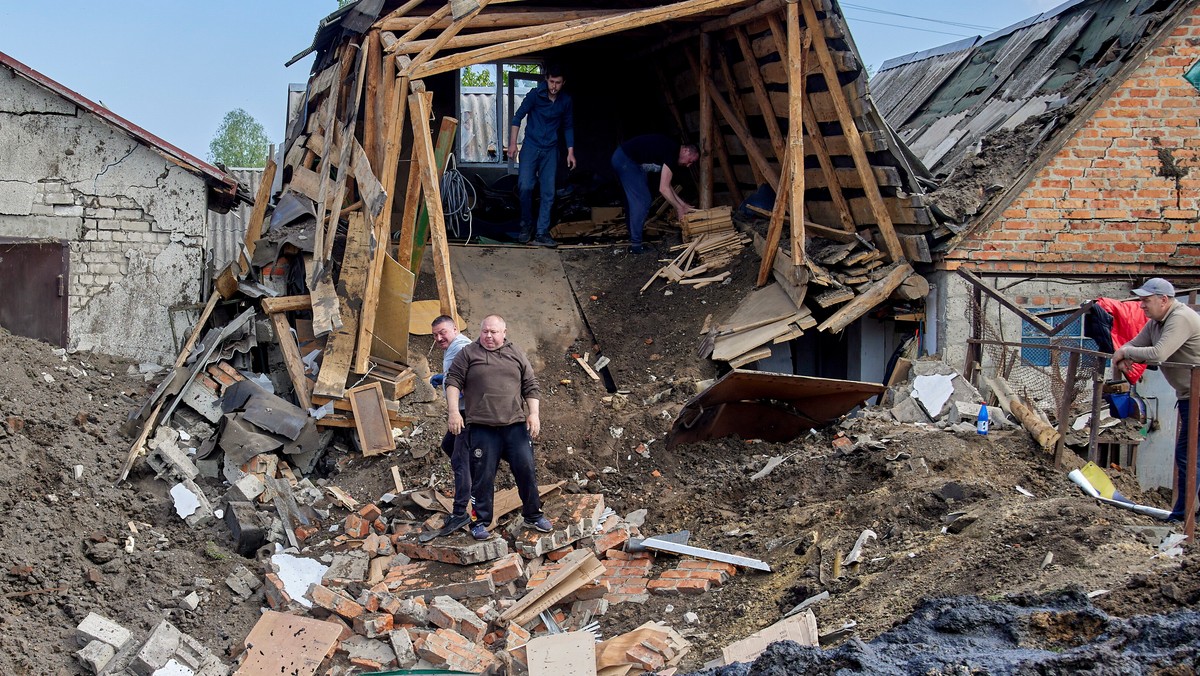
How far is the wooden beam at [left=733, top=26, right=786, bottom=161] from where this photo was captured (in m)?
12.2

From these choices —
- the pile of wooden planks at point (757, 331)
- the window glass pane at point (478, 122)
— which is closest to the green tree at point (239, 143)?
the window glass pane at point (478, 122)

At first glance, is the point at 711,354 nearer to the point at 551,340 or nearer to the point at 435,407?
the point at 551,340

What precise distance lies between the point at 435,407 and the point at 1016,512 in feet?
17.8

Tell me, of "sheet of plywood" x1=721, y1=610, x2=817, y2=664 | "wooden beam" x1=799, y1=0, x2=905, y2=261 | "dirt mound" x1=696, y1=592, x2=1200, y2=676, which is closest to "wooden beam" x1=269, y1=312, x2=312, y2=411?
"sheet of plywood" x1=721, y1=610, x2=817, y2=664

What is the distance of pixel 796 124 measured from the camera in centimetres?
1120

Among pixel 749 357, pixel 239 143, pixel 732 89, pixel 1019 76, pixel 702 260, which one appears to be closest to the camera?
pixel 749 357

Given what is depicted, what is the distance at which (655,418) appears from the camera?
1041 centimetres

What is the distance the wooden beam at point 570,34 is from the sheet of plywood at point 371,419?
117 inches

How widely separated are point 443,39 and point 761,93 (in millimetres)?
3670

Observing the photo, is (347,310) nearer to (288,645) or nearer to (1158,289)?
(288,645)

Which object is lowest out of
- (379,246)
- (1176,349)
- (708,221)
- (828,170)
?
(1176,349)

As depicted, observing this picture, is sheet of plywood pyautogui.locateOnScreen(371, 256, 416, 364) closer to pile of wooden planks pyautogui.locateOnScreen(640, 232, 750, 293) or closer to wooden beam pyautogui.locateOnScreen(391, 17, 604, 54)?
wooden beam pyautogui.locateOnScreen(391, 17, 604, 54)

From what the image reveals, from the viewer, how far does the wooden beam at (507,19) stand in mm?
10922

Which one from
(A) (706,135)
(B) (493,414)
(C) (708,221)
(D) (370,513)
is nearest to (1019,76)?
(A) (706,135)
